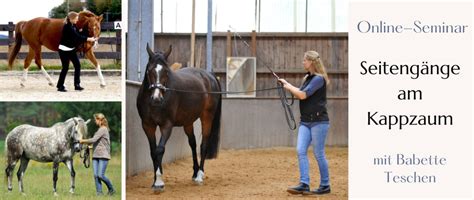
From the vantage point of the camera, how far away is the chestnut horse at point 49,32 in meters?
6.54

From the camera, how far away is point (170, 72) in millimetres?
7527

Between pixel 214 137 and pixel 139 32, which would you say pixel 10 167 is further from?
pixel 214 137

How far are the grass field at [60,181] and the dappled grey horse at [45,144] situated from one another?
0.04 meters

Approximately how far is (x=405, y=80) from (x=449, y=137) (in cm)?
47

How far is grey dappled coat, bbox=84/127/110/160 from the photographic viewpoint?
6.49 metres

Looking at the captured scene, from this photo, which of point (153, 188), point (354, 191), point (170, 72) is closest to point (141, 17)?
point (170, 72)

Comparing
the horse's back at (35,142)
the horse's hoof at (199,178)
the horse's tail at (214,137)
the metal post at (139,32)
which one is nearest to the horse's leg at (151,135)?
the metal post at (139,32)

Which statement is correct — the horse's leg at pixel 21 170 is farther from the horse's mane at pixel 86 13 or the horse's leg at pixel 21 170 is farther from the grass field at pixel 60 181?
the horse's mane at pixel 86 13

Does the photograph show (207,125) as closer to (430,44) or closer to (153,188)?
(153,188)

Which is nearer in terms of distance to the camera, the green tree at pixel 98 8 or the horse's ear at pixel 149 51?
→ the green tree at pixel 98 8

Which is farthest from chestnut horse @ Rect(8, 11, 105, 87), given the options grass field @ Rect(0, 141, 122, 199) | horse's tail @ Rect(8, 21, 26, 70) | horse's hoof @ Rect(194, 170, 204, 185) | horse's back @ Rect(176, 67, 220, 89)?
horse's hoof @ Rect(194, 170, 204, 185)

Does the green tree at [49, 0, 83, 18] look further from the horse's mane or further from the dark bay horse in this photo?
the dark bay horse

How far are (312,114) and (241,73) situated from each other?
4396 mm

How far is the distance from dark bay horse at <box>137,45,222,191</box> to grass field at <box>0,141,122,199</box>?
2.73 ft
